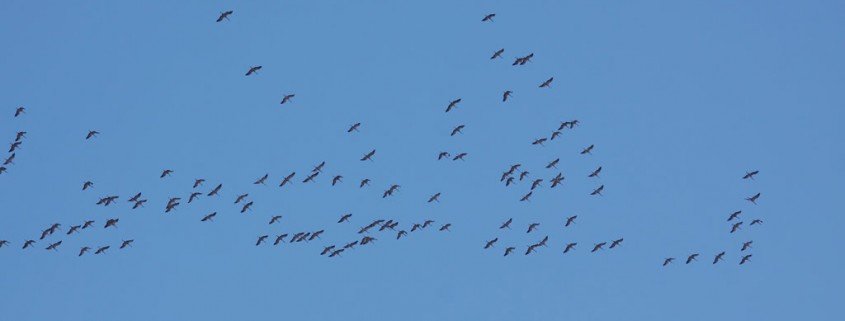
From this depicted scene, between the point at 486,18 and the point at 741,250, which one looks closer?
the point at 486,18

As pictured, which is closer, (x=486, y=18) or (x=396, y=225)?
(x=486, y=18)

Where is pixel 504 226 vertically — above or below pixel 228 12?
below

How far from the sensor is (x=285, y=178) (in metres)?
134

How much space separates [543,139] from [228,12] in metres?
22.0

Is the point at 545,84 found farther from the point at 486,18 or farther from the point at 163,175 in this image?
the point at 163,175

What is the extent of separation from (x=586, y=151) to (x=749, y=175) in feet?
36.5

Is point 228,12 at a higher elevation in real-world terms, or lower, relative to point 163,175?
higher

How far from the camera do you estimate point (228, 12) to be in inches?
5103

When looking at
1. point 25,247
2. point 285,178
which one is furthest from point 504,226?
point 25,247

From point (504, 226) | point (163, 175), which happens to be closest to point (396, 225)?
point (504, 226)

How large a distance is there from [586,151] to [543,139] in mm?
3030

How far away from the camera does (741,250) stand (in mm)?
137250

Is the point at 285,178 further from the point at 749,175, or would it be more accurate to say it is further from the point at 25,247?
the point at 749,175

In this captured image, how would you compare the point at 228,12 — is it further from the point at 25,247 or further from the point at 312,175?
the point at 25,247
